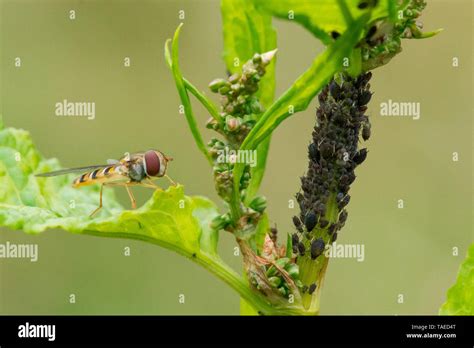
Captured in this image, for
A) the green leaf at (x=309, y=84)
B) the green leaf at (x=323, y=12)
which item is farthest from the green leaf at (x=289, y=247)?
the green leaf at (x=323, y=12)

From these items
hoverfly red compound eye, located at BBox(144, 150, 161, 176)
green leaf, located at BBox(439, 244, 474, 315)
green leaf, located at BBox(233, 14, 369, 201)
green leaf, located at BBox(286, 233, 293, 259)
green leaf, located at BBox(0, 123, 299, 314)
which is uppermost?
green leaf, located at BBox(233, 14, 369, 201)

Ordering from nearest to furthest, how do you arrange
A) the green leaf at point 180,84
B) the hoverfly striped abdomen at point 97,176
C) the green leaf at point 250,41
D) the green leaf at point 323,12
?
the green leaf at point 323,12 < the green leaf at point 180,84 < the green leaf at point 250,41 < the hoverfly striped abdomen at point 97,176

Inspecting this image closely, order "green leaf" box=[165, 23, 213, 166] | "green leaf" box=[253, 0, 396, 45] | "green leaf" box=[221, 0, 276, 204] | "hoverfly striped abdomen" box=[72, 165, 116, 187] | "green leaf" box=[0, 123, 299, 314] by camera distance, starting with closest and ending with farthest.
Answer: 1. "green leaf" box=[253, 0, 396, 45]
2. "green leaf" box=[165, 23, 213, 166]
3. "green leaf" box=[0, 123, 299, 314]
4. "green leaf" box=[221, 0, 276, 204]
5. "hoverfly striped abdomen" box=[72, 165, 116, 187]

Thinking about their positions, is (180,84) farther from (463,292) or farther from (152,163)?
(463,292)

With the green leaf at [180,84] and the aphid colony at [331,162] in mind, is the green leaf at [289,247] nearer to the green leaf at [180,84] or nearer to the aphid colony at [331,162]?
the aphid colony at [331,162]

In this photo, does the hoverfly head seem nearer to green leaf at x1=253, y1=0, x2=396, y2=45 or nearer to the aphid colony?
the aphid colony

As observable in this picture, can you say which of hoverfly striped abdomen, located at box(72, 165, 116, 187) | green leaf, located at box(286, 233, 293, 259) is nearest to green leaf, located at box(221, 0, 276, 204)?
green leaf, located at box(286, 233, 293, 259)
